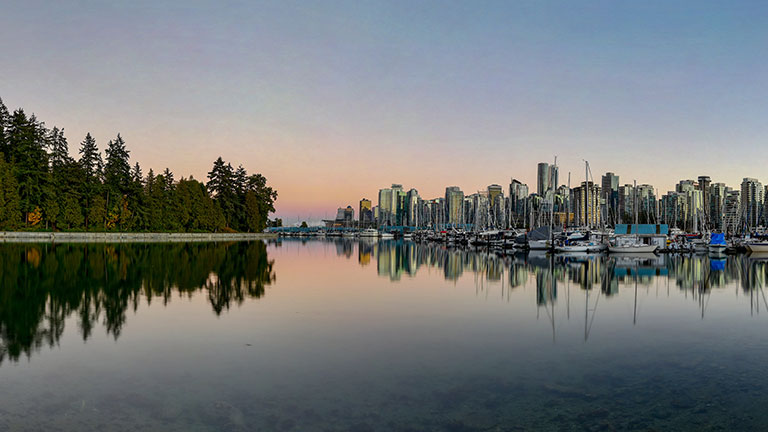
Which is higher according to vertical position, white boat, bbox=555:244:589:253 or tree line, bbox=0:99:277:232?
tree line, bbox=0:99:277:232

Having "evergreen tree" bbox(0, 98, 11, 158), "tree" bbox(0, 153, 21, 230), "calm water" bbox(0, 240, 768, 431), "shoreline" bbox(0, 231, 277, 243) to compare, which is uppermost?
"evergreen tree" bbox(0, 98, 11, 158)

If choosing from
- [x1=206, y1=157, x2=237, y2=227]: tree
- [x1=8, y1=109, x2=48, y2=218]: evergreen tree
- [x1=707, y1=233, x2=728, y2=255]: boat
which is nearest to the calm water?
[x1=707, y1=233, x2=728, y2=255]: boat

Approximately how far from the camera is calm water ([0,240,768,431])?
10062mm

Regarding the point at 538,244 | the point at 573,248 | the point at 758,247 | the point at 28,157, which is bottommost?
the point at 758,247

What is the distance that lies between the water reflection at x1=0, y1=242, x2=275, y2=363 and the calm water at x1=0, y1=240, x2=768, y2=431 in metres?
0.14

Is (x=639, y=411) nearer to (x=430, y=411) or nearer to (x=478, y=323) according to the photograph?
(x=430, y=411)

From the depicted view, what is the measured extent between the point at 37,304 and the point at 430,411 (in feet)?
64.7

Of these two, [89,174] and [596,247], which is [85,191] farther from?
[596,247]

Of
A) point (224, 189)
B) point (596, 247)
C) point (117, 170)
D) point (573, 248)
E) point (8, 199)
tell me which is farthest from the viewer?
point (224, 189)

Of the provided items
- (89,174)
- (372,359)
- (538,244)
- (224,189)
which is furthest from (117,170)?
(372,359)

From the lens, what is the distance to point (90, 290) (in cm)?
2689

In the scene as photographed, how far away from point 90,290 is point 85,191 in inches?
3399

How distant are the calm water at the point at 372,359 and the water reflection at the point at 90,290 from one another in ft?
0.47

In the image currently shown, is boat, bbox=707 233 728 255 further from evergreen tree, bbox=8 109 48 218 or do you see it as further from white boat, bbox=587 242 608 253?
evergreen tree, bbox=8 109 48 218
